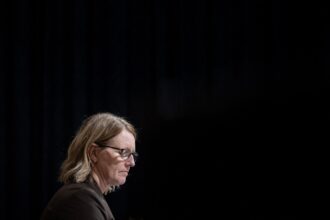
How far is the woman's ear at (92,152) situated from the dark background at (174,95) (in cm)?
131

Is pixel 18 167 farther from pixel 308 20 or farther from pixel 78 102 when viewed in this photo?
pixel 308 20

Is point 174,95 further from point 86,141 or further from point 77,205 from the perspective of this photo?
point 77,205

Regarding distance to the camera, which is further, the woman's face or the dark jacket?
the woman's face

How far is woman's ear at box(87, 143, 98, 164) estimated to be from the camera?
1673 millimetres

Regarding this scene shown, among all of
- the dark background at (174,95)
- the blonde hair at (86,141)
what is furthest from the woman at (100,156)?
the dark background at (174,95)

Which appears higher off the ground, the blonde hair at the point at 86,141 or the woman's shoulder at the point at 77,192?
the blonde hair at the point at 86,141

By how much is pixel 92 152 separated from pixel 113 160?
3.1 inches

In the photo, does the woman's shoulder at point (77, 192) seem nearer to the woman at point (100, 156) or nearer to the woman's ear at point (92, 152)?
the woman at point (100, 156)

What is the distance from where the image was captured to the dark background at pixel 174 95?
2887 mm

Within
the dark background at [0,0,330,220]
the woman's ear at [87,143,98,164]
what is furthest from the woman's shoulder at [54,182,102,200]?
the dark background at [0,0,330,220]

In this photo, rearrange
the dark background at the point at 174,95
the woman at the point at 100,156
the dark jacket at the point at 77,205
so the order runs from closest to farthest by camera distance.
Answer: the dark jacket at the point at 77,205 < the woman at the point at 100,156 < the dark background at the point at 174,95

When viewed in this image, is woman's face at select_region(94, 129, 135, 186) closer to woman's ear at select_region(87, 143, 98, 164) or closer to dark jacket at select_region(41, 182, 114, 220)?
woman's ear at select_region(87, 143, 98, 164)

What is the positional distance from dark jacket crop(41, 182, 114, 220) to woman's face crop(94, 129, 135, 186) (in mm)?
170

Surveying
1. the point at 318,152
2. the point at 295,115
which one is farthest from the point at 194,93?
the point at 318,152
